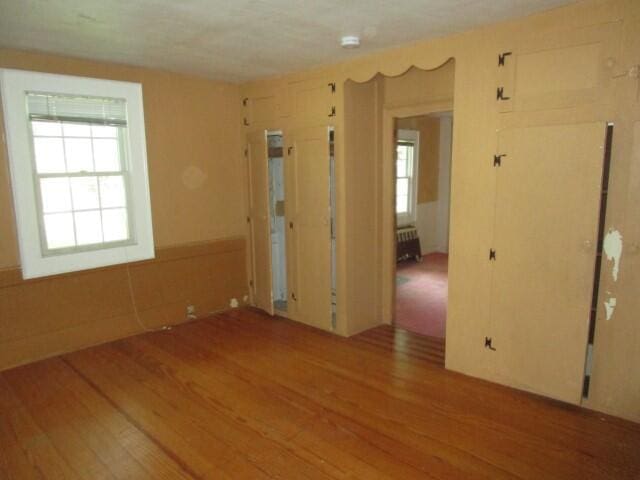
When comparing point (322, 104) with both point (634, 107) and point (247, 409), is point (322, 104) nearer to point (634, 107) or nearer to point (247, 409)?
point (634, 107)

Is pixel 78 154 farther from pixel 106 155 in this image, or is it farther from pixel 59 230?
pixel 59 230

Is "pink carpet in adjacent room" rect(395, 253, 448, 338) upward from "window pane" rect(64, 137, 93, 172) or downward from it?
downward

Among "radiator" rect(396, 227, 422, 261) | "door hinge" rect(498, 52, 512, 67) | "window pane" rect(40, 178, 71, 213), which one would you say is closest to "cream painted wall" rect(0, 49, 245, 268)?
"window pane" rect(40, 178, 71, 213)

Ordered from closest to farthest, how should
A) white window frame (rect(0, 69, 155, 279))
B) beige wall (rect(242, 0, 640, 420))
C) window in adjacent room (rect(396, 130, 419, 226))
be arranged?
1. beige wall (rect(242, 0, 640, 420))
2. white window frame (rect(0, 69, 155, 279))
3. window in adjacent room (rect(396, 130, 419, 226))

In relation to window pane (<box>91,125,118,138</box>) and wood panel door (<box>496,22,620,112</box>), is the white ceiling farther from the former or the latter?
window pane (<box>91,125,118,138</box>)

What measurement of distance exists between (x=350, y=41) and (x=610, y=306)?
2569 millimetres

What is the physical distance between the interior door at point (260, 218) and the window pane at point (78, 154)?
1.66 metres

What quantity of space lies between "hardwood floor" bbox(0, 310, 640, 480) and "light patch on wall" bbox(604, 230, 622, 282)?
98 centimetres

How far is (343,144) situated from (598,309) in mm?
2438

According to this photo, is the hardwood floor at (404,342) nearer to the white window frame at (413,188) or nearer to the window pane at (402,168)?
the white window frame at (413,188)

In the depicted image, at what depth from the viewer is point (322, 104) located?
13.8 feet

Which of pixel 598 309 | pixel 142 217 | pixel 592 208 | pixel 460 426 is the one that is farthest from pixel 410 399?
pixel 142 217

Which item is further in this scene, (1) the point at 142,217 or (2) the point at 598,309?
(1) the point at 142,217

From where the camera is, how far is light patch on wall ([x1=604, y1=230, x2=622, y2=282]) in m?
2.71
